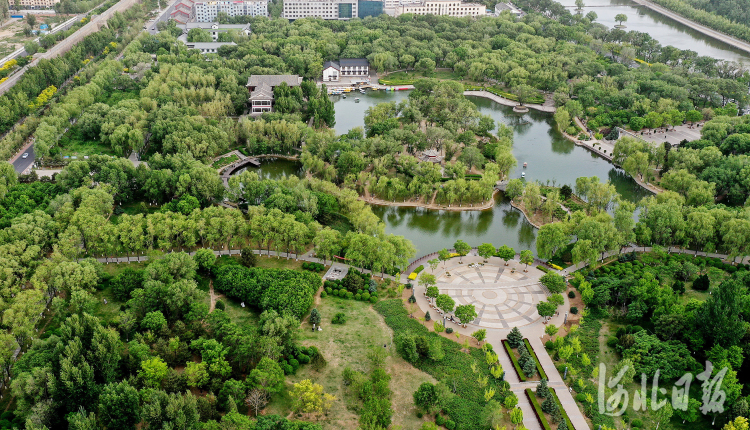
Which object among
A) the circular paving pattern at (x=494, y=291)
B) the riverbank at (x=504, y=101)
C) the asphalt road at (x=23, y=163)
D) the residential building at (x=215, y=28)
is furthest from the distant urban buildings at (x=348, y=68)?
the circular paving pattern at (x=494, y=291)

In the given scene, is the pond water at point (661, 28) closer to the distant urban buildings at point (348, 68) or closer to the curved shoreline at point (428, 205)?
the distant urban buildings at point (348, 68)

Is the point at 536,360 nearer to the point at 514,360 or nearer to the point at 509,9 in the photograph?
the point at 514,360

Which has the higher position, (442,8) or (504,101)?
(442,8)

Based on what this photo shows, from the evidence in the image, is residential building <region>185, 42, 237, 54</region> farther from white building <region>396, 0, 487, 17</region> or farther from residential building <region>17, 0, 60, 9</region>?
residential building <region>17, 0, 60, 9</region>

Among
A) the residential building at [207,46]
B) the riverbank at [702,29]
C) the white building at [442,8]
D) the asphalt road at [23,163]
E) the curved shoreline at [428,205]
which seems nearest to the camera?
the curved shoreline at [428,205]

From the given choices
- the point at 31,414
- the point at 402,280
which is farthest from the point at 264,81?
the point at 31,414

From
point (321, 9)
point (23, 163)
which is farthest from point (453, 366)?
point (321, 9)

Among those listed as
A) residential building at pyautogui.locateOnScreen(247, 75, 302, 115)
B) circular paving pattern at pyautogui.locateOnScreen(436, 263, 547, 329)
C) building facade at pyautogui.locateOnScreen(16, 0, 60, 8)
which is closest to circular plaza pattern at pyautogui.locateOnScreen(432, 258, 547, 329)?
circular paving pattern at pyautogui.locateOnScreen(436, 263, 547, 329)
